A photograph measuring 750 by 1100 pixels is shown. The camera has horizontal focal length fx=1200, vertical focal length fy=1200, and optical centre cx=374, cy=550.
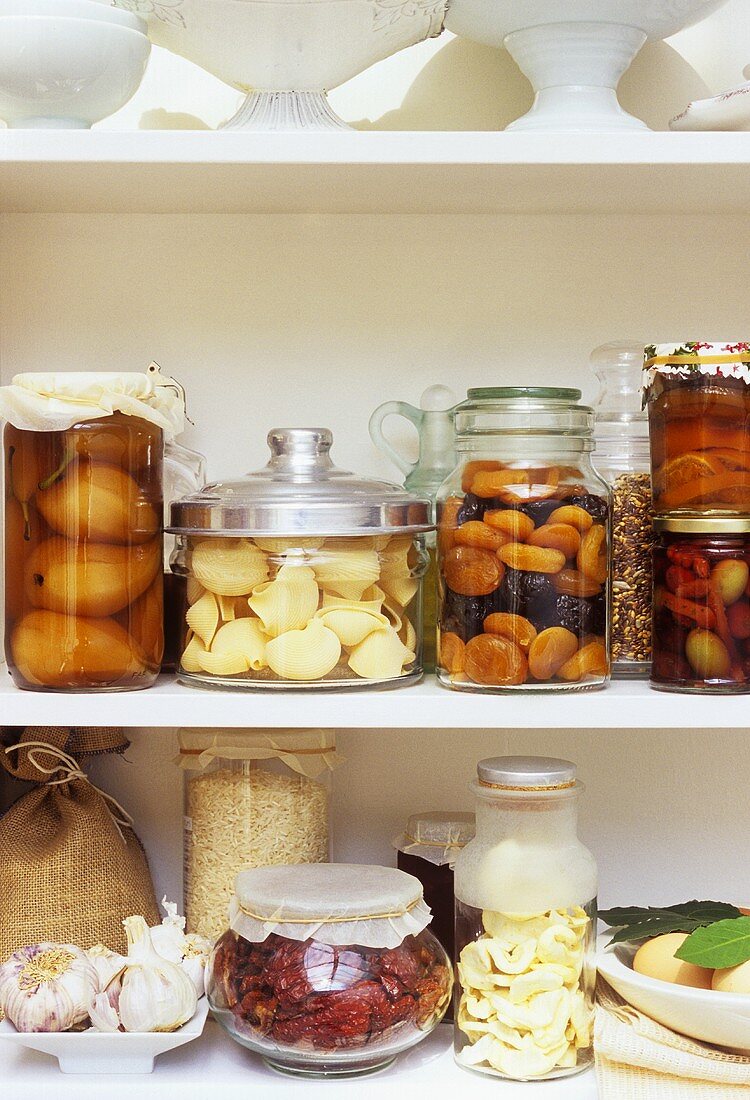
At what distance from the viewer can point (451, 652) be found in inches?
33.9

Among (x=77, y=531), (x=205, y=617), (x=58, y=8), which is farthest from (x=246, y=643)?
(x=58, y=8)

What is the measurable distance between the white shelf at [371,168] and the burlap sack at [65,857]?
0.44 m

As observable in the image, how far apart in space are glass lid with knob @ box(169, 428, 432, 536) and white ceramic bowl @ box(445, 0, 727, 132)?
0.29 meters

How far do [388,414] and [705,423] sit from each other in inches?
11.0

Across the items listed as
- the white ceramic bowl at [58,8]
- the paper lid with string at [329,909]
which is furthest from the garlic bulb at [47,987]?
the white ceramic bowl at [58,8]

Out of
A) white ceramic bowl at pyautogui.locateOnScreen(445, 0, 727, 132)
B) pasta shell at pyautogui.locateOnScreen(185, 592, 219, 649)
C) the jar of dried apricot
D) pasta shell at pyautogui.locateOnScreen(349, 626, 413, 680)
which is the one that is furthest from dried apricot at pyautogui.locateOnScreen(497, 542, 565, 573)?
white ceramic bowl at pyautogui.locateOnScreen(445, 0, 727, 132)

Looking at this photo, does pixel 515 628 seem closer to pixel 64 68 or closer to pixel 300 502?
pixel 300 502

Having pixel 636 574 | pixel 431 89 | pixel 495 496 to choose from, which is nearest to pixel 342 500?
pixel 495 496

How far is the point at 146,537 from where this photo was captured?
0.88 m

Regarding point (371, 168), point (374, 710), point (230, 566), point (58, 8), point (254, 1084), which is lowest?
Result: point (254, 1084)

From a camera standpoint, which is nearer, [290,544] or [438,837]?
[290,544]

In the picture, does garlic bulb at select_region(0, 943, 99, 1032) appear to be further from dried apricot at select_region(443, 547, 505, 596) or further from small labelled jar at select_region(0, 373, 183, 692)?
dried apricot at select_region(443, 547, 505, 596)

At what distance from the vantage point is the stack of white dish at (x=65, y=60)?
32.9 inches

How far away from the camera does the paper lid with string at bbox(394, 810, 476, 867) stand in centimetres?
95
